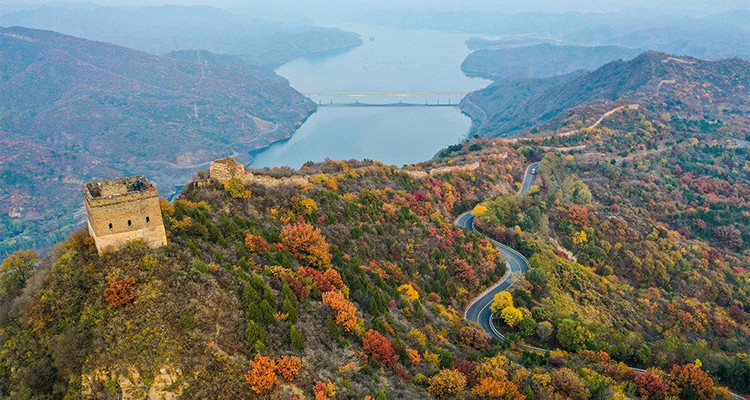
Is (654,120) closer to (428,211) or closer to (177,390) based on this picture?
(428,211)

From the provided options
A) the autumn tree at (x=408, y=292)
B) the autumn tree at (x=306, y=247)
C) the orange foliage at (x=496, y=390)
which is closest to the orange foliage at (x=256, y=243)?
the autumn tree at (x=306, y=247)

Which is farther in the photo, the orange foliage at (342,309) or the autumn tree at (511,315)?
the autumn tree at (511,315)

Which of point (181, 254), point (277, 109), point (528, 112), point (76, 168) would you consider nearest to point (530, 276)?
point (181, 254)

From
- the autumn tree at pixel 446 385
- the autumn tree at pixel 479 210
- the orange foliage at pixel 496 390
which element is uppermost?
the autumn tree at pixel 446 385

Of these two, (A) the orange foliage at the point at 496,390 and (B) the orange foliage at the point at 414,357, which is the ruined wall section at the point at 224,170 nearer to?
(B) the orange foliage at the point at 414,357

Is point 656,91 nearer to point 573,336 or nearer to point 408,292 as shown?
point 573,336
